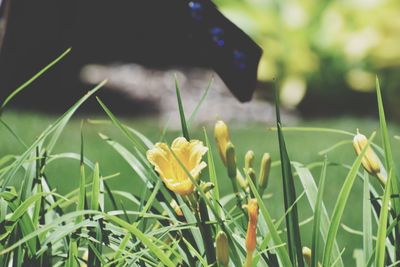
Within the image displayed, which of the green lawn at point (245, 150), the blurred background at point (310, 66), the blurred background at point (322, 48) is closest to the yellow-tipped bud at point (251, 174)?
the green lawn at point (245, 150)

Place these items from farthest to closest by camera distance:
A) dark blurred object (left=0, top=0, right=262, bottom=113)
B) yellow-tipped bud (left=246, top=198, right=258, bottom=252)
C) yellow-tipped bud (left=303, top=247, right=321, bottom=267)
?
dark blurred object (left=0, top=0, right=262, bottom=113) → yellow-tipped bud (left=303, top=247, right=321, bottom=267) → yellow-tipped bud (left=246, top=198, right=258, bottom=252)

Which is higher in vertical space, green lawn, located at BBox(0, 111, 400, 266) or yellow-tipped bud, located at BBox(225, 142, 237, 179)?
yellow-tipped bud, located at BBox(225, 142, 237, 179)

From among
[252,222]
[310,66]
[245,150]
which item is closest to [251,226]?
[252,222]

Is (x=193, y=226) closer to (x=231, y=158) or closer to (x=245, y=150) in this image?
(x=231, y=158)

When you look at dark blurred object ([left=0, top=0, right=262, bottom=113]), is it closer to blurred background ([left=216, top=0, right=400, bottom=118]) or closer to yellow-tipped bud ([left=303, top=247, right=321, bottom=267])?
→ blurred background ([left=216, top=0, right=400, bottom=118])

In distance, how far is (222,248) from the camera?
1034 mm

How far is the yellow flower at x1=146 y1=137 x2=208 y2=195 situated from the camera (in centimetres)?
111

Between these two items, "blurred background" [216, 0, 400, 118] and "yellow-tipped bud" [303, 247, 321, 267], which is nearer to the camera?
"yellow-tipped bud" [303, 247, 321, 267]

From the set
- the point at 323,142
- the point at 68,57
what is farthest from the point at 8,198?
the point at 68,57

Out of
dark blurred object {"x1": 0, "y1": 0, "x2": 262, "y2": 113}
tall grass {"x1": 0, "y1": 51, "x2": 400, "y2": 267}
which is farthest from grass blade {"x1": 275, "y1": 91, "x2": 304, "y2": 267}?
dark blurred object {"x1": 0, "y1": 0, "x2": 262, "y2": 113}

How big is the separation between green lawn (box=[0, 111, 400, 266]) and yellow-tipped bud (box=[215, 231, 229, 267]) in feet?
4.12

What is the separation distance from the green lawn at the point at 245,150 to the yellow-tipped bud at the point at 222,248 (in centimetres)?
125

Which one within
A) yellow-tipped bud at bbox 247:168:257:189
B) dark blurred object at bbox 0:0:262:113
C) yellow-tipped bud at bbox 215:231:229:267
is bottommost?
dark blurred object at bbox 0:0:262:113

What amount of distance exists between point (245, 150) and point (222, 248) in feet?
8.00
